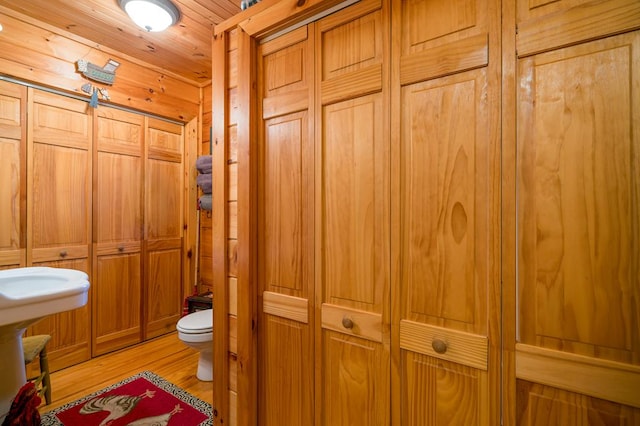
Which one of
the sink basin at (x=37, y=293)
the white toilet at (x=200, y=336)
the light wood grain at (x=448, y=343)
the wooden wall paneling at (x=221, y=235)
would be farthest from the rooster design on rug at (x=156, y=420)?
the light wood grain at (x=448, y=343)

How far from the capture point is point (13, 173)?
2.21 m

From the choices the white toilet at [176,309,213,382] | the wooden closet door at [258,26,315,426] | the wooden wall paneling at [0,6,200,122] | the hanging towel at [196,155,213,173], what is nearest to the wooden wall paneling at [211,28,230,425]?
the wooden closet door at [258,26,315,426]

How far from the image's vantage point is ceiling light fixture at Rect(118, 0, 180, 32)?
76.8 inches

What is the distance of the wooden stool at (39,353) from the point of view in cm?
179

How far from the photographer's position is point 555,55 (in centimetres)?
82

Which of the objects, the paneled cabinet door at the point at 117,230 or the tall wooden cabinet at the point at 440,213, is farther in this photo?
the paneled cabinet door at the point at 117,230

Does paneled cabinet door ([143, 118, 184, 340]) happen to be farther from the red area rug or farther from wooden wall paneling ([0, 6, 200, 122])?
the red area rug

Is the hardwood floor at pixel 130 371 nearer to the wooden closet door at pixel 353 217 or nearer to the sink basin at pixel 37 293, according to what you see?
the sink basin at pixel 37 293

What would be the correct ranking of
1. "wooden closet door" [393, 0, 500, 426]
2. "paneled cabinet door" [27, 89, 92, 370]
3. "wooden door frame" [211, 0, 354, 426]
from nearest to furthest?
"wooden closet door" [393, 0, 500, 426] → "wooden door frame" [211, 0, 354, 426] → "paneled cabinet door" [27, 89, 92, 370]

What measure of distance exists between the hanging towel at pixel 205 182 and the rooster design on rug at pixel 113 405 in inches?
69.7

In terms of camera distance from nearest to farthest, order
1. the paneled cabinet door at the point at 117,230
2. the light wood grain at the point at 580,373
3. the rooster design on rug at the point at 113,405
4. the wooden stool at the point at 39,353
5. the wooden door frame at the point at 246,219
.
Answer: the light wood grain at the point at 580,373, the wooden door frame at the point at 246,219, the wooden stool at the point at 39,353, the rooster design on rug at the point at 113,405, the paneled cabinet door at the point at 117,230

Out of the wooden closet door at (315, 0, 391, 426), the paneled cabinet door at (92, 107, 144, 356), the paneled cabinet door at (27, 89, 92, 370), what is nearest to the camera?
the wooden closet door at (315, 0, 391, 426)

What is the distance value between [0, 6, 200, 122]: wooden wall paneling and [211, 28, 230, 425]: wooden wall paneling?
1763mm

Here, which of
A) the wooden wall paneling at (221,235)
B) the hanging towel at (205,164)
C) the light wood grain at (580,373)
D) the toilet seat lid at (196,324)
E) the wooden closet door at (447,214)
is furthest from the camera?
the hanging towel at (205,164)
